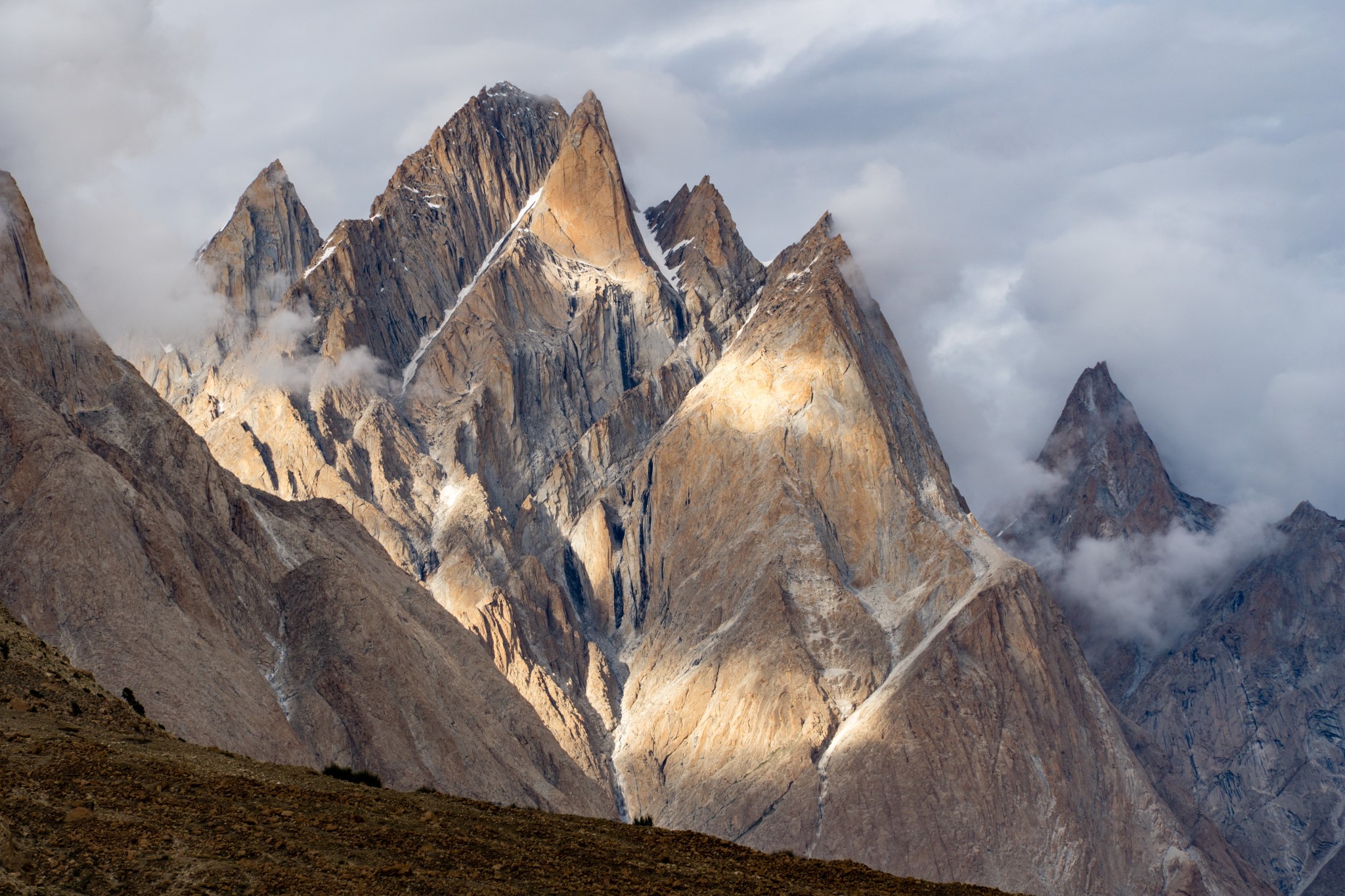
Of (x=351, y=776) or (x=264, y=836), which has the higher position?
(x=351, y=776)

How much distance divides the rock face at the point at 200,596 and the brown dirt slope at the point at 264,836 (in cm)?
4908

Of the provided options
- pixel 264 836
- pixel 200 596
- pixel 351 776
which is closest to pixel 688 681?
pixel 200 596

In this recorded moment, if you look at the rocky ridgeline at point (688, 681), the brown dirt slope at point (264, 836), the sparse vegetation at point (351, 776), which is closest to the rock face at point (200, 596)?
the rocky ridgeline at point (688, 681)

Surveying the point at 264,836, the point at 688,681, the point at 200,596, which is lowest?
the point at 264,836

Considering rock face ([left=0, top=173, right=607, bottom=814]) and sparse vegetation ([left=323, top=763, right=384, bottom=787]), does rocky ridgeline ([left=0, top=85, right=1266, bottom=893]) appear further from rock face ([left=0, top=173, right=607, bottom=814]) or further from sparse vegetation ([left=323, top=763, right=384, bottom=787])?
sparse vegetation ([left=323, top=763, right=384, bottom=787])

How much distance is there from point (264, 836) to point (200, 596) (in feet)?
251

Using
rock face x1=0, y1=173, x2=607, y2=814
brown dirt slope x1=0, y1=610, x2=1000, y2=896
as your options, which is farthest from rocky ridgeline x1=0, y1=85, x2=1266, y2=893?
brown dirt slope x1=0, y1=610, x2=1000, y2=896

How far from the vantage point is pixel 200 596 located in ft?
347

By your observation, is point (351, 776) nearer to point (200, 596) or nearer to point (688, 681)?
point (200, 596)

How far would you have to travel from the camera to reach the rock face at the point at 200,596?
3738 inches

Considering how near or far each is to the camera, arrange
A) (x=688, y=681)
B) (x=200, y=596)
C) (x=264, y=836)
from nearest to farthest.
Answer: (x=264, y=836), (x=200, y=596), (x=688, y=681)

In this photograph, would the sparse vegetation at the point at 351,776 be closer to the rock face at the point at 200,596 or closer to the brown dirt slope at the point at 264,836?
the brown dirt slope at the point at 264,836

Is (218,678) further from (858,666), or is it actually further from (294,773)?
(858,666)

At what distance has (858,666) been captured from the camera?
181m
